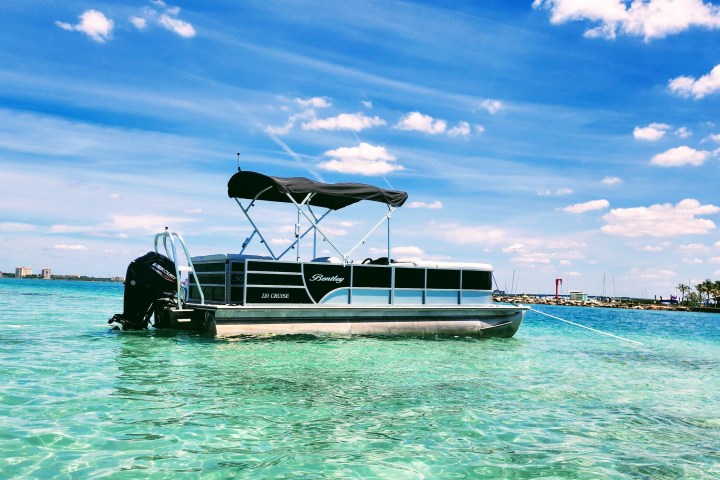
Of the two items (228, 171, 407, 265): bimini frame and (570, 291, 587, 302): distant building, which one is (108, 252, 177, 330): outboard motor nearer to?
(228, 171, 407, 265): bimini frame

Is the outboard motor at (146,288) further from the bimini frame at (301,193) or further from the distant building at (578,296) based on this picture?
the distant building at (578,296)

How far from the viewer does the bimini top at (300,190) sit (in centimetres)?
1392

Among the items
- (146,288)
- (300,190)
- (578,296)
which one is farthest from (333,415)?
(578,296)

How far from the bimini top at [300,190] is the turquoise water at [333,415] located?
4.05 metres

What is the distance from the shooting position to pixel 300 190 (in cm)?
1394

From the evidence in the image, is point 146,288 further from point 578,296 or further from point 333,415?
point 578,296

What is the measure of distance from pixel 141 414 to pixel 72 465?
63.6 inches

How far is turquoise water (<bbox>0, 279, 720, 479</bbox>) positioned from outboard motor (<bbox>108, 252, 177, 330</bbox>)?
1796 mm

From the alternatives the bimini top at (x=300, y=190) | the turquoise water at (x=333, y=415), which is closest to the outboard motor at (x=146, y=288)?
the turquoise water at (x=333, y=415)

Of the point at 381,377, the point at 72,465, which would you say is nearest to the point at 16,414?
the point at 72,465

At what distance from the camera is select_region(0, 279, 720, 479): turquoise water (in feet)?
16.6

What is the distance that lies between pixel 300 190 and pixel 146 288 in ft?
14.8

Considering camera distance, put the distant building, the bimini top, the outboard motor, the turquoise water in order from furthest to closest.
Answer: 1. the distant building
2. the bimini top
3. the outboard motor
4. the turquoise water

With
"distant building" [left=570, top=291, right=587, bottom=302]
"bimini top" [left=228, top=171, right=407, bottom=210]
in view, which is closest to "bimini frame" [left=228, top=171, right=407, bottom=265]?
"bimini top" [left=228, top=171, right=407, bottom=210]
